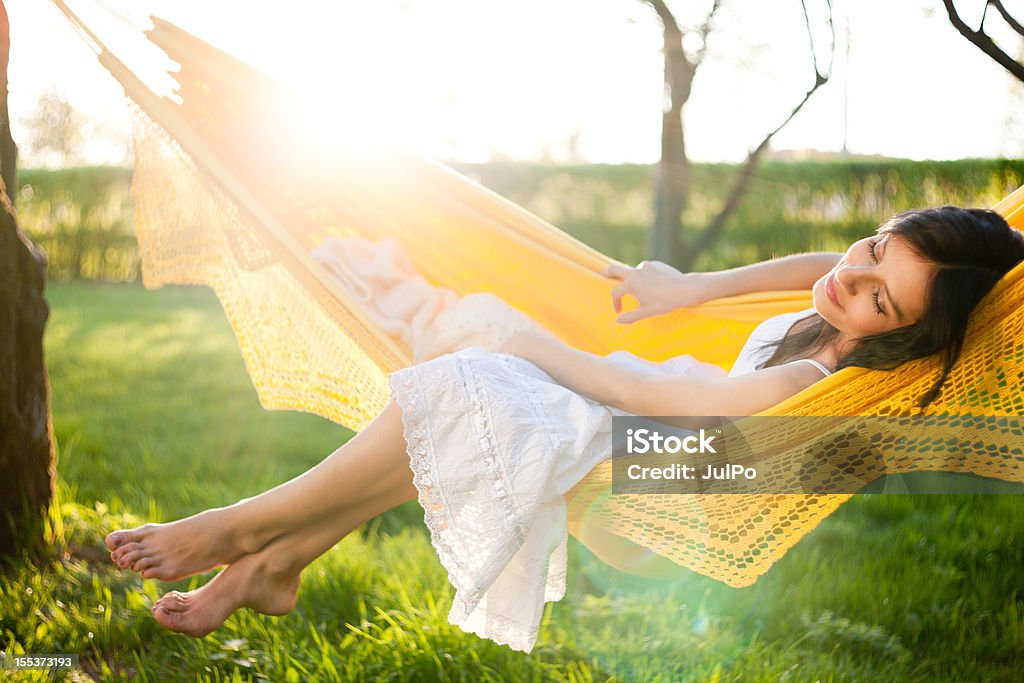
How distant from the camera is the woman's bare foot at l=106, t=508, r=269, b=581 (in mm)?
1344

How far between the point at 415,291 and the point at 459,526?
0.79 m

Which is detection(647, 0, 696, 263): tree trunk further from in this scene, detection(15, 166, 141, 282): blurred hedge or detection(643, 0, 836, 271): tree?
detection(15, 166, 141, 282): blurred hedge

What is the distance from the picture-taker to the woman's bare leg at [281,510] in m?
1.30

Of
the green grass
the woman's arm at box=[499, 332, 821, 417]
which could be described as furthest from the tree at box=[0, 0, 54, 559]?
the woman's arm at box=[499, 332, 821, 417]

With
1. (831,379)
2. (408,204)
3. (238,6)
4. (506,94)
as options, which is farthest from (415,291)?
(506,94)

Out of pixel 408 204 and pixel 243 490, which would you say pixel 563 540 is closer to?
pixel 408 204

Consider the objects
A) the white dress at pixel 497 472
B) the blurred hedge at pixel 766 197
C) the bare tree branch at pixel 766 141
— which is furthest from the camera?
the blurred hedge at pixel 766 197

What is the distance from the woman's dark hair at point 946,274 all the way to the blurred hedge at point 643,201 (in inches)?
143

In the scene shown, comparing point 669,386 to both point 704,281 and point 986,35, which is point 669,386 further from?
point 986,35

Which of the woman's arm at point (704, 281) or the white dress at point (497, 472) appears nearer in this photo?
the white dress at point (497, 472)

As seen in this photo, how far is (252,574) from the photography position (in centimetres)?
140

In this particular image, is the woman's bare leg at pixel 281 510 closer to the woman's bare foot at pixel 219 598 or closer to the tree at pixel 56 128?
the woman's bare foot at pixel 219 598

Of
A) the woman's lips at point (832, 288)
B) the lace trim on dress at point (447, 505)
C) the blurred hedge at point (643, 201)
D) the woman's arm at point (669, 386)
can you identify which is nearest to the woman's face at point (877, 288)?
the woman's lips at point (832, 288)

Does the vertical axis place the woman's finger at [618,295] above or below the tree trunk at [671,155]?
below
